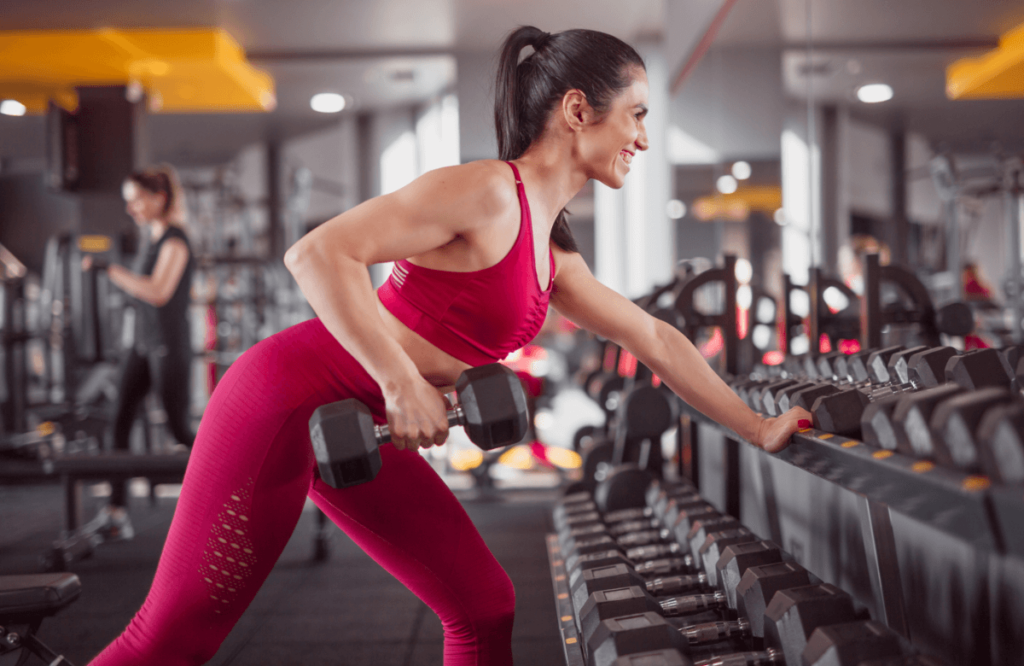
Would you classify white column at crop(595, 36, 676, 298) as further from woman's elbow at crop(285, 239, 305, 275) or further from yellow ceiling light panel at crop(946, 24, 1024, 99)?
woman's elbow at crop(285, 239, 305, 275)

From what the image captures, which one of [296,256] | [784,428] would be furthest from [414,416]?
[784,428]

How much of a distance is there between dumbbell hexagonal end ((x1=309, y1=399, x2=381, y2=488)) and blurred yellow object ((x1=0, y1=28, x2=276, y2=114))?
5.80 m

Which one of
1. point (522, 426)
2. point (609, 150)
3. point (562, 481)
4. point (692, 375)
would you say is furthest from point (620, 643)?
point (562, 481)

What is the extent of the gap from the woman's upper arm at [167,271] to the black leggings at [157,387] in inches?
9.3

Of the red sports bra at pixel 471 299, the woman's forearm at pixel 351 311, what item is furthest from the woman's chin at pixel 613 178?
the woman's forearm at pixel 351 311

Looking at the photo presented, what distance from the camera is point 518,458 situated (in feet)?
14.1

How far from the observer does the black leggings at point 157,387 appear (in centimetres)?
311

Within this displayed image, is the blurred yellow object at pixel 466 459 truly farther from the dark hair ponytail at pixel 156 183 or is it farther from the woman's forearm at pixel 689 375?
the woman's forearm at pixel 689 375

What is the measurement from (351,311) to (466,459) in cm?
355

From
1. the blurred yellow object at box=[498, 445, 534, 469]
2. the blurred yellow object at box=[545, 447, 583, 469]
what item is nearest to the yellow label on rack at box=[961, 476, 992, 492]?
the blurred yellow object at box=[545, 447, 583, 469]

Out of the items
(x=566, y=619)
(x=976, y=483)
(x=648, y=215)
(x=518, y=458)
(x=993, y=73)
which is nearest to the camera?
(x=976, y=483)

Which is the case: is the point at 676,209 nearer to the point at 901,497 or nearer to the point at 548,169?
the point at 548,169

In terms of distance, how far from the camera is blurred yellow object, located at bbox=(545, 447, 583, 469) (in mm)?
4154

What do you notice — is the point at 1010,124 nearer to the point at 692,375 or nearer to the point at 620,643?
the point at 692,375
